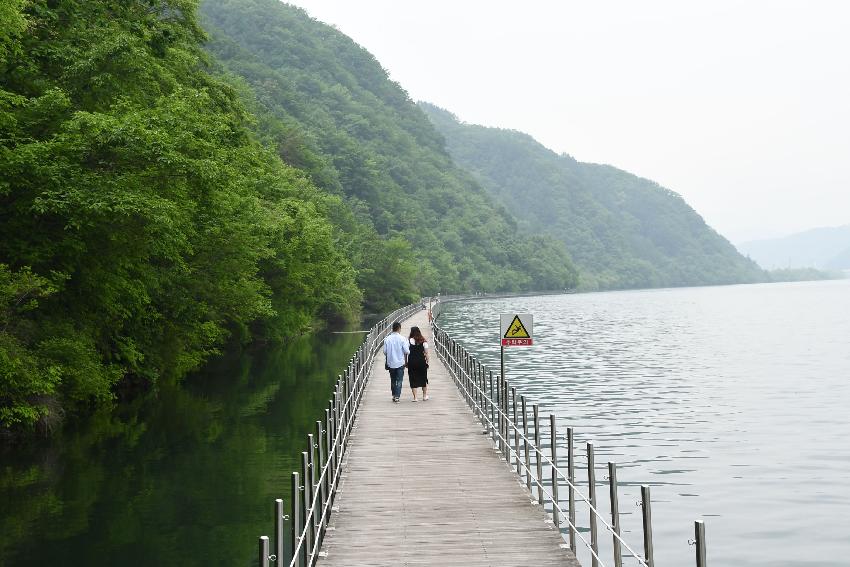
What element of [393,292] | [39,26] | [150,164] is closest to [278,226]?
[39,26]

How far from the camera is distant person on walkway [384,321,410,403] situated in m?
25.7

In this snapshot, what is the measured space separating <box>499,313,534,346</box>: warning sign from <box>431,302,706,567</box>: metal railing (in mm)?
879

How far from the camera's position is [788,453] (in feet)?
88.0

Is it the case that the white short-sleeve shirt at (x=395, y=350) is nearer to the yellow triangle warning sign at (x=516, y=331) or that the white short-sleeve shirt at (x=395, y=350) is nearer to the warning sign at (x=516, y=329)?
the warning sign at (x=516, y=329)

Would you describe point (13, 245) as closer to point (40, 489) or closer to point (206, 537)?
point (40, 489)

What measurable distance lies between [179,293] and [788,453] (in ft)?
65.7

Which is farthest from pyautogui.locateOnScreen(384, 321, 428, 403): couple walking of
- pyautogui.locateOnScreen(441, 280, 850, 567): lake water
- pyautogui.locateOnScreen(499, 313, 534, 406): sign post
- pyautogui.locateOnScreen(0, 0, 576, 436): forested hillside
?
pyautogui.locateOnScreen(0, 0, 576, 436): forested hillside

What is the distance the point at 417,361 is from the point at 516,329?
507cm

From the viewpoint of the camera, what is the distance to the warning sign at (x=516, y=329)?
858 inches

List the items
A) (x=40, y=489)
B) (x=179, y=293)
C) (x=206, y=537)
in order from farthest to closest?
1. (x=179, y=293)
2. (x=40, y=489)
3. (x=206, y=537)

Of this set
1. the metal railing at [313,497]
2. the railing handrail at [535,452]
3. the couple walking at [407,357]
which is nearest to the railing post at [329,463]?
the metal railing at [313,497]

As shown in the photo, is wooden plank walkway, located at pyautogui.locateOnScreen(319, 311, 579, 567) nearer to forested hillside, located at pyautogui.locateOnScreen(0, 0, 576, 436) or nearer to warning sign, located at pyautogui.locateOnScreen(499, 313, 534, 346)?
warning sign, located at pyautogui.locateOnScreen(499, 313, 534, 346)

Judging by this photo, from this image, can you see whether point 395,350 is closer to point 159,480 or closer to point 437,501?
point 159,480

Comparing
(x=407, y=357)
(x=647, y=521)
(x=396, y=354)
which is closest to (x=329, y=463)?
(x=647, y=521)
